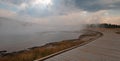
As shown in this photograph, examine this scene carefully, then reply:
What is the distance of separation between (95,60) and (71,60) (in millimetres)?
1321

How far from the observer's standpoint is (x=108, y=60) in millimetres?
8625

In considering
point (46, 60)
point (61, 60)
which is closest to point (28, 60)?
point (46, 60)

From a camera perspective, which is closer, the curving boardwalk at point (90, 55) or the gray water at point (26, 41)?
the curving boardwalk at point (90, 55)

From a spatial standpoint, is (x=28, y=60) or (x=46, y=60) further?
(x=28, y=60)

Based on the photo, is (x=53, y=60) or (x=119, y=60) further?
(x=119, y=60)

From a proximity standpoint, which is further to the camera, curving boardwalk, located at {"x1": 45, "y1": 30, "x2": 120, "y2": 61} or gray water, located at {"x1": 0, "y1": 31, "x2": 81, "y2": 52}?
gray water, located at {"x1": 0, "y1": 31, "x2": 81, "y2": 52}

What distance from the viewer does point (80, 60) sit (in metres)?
8.39

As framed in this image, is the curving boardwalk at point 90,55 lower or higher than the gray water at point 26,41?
higher

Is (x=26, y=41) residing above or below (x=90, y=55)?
below

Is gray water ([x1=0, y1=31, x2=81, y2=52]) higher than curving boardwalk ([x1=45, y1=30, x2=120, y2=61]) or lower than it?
lower

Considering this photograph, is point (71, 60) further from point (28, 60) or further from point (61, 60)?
point (28, 60)

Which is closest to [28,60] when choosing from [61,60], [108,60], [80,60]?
[61,60]

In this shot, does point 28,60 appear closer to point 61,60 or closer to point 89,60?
point 61,60

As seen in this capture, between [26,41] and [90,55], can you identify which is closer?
[90,55]
